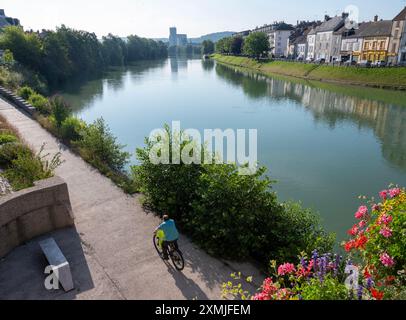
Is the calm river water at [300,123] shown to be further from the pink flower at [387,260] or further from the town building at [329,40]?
the town building at [329,40]

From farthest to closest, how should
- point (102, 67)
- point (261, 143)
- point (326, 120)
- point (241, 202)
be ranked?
point (102, 67) < point (326, 120) < point (261, 143) < point (241, 202)

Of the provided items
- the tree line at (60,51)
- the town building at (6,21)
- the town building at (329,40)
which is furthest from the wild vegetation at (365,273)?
the town building at (6,21)

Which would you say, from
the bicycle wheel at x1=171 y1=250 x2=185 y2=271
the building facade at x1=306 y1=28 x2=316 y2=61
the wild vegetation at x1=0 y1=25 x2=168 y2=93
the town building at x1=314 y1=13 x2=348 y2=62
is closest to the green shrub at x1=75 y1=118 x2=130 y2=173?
the bicycle wheel at x1=171 y1=250 x2=185 y2=271

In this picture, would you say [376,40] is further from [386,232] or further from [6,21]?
→ [6,21]

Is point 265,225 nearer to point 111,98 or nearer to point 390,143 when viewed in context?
point 390,143

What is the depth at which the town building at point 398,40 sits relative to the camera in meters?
52.8

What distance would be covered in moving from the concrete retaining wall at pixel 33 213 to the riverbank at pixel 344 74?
47227 mm

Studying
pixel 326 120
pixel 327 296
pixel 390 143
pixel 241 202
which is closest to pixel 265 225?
pixel 241 202

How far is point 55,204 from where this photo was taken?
25.0 ft

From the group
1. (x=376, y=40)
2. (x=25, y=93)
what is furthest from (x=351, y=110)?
(x=376, y=40)

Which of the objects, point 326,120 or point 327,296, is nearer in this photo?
point 327,296

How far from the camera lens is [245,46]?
9056cm

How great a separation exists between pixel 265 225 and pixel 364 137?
64.6 ft

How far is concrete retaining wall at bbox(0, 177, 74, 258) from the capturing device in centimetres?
672
